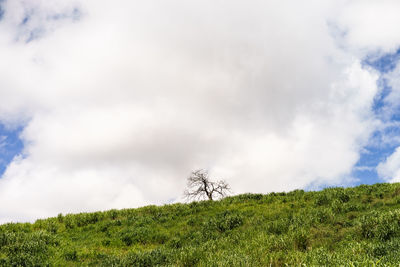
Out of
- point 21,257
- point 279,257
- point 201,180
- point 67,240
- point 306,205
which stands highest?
point 201,180

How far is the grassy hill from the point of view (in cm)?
717

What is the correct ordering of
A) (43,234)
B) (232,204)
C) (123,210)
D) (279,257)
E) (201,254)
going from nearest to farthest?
1. (279,257)
2. (201,254)
3. (43,234)
4. (232,204)
5. (123,210)

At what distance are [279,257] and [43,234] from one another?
1041 centimetres

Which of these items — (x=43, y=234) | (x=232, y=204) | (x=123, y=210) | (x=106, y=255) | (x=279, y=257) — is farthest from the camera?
(x=123, y=210)

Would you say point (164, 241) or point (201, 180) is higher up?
point (201, 180)

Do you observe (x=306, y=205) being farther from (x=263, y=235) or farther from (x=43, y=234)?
(x=43, y=234)

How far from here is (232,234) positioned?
11.3 meters

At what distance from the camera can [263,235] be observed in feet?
32.2

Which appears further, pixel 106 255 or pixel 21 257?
pixel 106 255

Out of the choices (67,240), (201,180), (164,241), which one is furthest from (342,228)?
(201,180)

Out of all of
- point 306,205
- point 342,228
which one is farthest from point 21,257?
point 306,205

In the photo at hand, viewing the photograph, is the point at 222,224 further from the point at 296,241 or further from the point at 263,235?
the point at 296,241

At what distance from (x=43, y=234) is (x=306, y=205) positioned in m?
12.5

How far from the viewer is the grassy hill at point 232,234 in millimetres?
7172
